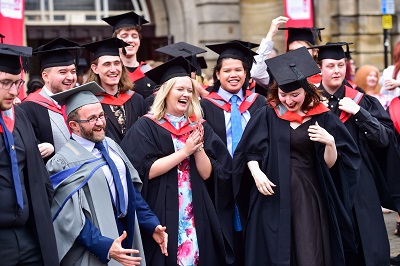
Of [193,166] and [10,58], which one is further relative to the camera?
[193,166]

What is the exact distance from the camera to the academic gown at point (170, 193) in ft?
19.4

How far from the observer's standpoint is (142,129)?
6.03 meters

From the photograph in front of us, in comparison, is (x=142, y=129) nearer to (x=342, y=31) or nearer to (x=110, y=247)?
(x=110, y=247)

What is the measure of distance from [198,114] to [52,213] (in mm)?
1580

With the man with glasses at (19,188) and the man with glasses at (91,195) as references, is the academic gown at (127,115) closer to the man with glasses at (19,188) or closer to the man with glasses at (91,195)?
the man with glasses at (91,195)

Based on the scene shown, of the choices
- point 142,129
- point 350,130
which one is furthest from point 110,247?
point 350,130

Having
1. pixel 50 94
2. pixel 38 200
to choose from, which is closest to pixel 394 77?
pixel 50 94

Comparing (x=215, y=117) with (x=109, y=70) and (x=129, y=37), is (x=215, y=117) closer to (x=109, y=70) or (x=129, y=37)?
(x=109, y=70)

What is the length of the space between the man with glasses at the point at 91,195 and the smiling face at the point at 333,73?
214 centimetres

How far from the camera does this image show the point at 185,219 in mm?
5996

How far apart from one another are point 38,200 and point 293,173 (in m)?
2.11

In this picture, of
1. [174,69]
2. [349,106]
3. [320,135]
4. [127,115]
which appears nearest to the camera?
[320,135]

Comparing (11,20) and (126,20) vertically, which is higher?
(11,20)

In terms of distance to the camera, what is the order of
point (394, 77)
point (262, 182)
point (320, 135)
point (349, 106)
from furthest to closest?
point (394, 77), point (349, 106), point (262, 182), point (320, 135)
